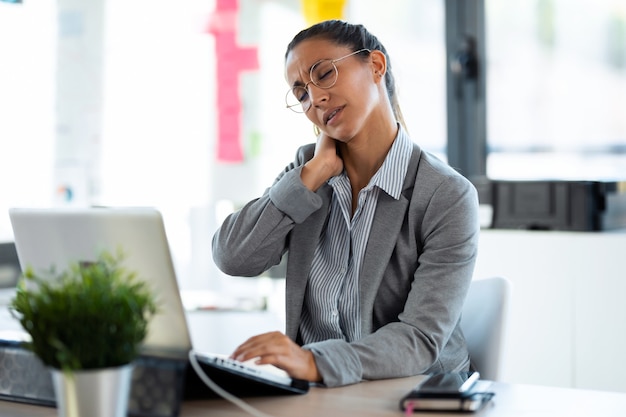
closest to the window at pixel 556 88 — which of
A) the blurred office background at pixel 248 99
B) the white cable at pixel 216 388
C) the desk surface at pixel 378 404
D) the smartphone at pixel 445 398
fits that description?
the blurred office background at pixel 248 99

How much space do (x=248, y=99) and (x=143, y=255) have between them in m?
2.70

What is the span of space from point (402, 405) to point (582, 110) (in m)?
2.76

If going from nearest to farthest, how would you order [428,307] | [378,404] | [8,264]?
[378,404] → [428,307] → [8,264]

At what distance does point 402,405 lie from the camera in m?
1.30

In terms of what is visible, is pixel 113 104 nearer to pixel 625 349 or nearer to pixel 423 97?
pixel 423 97

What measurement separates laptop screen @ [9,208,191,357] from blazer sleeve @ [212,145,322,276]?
24.1 inches

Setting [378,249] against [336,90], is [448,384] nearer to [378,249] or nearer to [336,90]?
[378,249]

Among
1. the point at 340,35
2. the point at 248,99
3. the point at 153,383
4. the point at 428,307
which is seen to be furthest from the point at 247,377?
the point at 248,99

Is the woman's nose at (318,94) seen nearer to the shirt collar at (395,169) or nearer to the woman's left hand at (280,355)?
the shirt collar at (395,169)

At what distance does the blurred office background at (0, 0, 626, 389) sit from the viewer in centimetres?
360

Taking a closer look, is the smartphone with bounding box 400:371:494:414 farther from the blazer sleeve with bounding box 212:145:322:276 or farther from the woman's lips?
the woman's lips

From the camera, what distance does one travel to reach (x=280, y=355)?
1419mm

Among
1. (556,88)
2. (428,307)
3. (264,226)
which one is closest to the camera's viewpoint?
(428,307)

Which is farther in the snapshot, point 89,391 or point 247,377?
point 247,377
